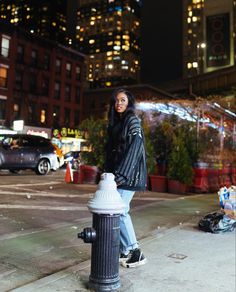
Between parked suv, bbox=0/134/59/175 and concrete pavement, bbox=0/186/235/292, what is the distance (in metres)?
12.1

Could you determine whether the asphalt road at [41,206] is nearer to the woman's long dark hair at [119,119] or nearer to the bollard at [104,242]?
the woman's long dark hair at [119,119]

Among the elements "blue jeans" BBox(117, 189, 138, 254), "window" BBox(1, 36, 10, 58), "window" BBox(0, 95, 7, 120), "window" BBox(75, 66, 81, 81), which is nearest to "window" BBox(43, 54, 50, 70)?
"window" BBox(75, 66, 81, 81)

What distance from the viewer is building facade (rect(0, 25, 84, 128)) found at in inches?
1610

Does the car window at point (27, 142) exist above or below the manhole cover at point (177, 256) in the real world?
above

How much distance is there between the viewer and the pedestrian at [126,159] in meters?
4.39

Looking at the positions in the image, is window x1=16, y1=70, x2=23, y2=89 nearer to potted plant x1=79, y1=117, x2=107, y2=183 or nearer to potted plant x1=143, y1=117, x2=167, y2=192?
potted plant x1=79, y1=117, x2=107, y2=183

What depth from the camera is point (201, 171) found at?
13.6m

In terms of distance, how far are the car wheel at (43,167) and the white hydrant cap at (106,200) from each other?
51.9 ft

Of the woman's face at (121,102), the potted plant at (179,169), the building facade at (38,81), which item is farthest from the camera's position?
the building facade at (38,81)

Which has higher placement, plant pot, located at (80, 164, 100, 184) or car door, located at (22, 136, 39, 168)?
car door, located at (22, 136, 39, 168)

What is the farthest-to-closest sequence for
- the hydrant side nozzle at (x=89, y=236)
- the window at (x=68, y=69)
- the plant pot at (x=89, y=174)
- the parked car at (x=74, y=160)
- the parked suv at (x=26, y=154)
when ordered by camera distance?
the window at (x=68, y=69)
the parked car at (x=74, y=160)
the parked suv at (x=26, y=154)
the plant pot at (x=89, y=174)
the hydrant side nozzle at (x=89, y=236)

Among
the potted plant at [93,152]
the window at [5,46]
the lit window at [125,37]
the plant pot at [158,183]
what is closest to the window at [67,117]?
the window at [5,46]

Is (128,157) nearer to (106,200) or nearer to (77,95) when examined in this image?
(106,200)

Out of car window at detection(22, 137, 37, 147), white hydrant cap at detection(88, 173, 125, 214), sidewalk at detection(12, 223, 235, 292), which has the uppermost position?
car window at detection(22, 137, 37, 147)
